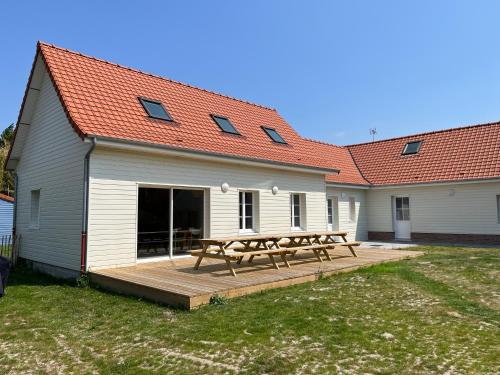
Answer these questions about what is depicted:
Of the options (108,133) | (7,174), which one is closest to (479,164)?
(108,133)

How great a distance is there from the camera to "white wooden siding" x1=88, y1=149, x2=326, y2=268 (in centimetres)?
894

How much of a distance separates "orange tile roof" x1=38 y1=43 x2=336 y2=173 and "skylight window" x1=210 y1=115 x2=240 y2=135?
229 mm

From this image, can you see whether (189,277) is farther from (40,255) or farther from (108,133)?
(40,255)

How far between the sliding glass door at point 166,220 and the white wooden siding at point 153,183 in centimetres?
123

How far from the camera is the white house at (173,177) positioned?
9.25 metres

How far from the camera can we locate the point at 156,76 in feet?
45.4

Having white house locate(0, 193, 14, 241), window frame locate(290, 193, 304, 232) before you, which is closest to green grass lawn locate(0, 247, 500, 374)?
window frame locate(290, 193, 304, 232)

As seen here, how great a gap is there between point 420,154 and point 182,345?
17978 millimetres

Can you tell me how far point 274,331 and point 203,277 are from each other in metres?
3.15

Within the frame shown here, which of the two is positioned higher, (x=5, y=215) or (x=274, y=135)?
(x=274, y=135)

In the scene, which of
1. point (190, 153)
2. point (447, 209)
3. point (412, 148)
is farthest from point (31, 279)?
point (412, 148)

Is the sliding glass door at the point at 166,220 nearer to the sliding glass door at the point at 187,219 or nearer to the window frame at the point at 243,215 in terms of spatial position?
the sliding glass door at the point at 187,219

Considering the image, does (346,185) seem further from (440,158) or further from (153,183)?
(153,183)

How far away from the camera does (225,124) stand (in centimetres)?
1364
